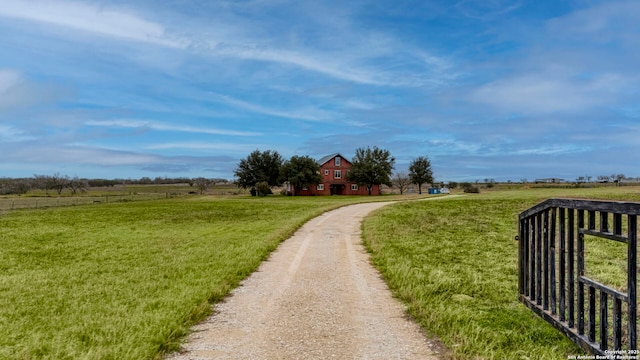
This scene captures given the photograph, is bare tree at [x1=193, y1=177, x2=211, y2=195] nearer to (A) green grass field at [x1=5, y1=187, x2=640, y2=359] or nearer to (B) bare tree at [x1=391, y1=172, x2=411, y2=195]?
(B) bare tree at [x1=391, y1=172, x2=411, y2=195]

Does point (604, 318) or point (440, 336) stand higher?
point (604, 318)

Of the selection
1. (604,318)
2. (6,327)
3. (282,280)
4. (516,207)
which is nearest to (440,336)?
(604,318)

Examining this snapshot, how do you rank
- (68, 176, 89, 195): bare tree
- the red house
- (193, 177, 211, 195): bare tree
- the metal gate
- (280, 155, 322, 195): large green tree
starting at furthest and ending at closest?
(68, 176, 89, 195): bare tree → (193, 177, 211, 195): bare tree → the red house → (280, 155, 322, 195): large green tree → the metal gate

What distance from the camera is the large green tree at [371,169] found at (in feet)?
238

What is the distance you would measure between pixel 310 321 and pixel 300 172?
6484 cm

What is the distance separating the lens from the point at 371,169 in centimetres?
7275

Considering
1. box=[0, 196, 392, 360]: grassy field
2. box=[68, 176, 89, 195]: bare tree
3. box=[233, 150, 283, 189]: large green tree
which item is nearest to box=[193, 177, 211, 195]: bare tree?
box=[233, 150, 283, 189]: large green tree

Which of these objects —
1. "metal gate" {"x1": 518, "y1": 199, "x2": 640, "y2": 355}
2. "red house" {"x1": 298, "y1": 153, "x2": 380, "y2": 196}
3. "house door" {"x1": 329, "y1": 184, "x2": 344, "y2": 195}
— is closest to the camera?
"metal gate" {"x1": 518, "y1": 199, "x2": 640, "y2": 355}

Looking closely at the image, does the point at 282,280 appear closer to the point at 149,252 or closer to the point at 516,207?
the point at 149,252

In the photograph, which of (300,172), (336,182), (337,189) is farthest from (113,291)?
(337,189)

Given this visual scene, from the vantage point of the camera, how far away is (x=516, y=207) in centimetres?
2902

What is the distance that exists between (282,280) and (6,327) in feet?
14.8

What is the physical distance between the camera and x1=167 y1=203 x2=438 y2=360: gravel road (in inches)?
182

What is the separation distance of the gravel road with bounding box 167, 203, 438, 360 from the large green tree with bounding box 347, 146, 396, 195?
207 ft
